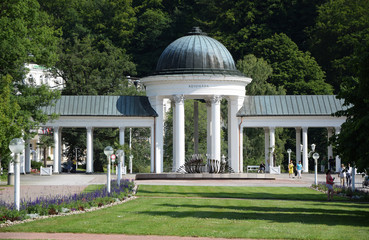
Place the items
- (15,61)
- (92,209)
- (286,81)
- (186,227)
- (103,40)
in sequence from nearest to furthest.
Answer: (186,227), (92,209), (15,61), (286,81), (103,40)

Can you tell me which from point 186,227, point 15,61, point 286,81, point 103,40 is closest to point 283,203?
point 186,227

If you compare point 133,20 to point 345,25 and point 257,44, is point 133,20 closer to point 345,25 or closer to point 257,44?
point 257,44

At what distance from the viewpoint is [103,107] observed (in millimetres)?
78062

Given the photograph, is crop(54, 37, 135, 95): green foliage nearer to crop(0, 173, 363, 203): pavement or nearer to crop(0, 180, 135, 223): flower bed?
crop(0, 173, 363, 203): pavement

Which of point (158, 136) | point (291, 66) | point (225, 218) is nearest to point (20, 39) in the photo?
point (158, 136)

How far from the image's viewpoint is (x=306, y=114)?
77.4 m

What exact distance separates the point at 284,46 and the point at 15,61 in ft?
159

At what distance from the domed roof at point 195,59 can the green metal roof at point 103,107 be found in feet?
12.9

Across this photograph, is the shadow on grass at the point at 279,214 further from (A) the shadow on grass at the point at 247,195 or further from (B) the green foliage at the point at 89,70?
(B) the green foliage at the point at 89,70

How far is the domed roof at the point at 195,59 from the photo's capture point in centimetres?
7538

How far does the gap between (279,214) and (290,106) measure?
4565 centimetres

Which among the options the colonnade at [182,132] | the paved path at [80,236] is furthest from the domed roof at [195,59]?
the paved path at [80,236]

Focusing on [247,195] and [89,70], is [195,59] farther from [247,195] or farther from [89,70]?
[247,195]

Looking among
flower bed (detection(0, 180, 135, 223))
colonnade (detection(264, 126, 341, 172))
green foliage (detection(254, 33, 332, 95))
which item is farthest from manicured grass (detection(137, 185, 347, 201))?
green foliage (detection(254, 33, 332, 95))
